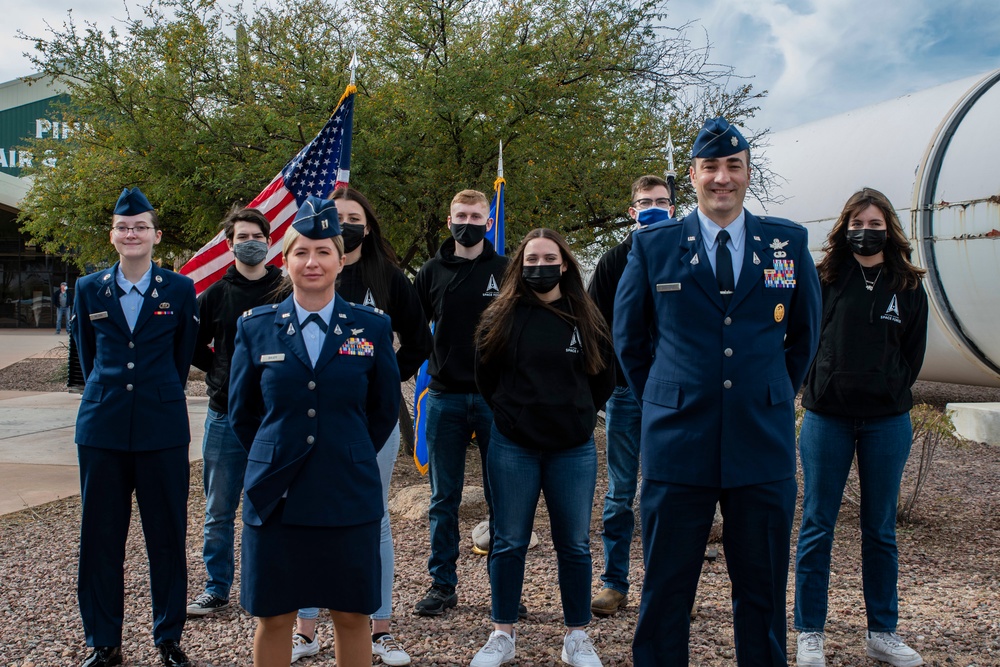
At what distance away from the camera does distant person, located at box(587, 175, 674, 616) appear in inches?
184

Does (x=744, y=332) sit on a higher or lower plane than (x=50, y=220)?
lower

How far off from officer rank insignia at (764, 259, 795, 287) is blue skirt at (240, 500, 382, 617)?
5.49 ft

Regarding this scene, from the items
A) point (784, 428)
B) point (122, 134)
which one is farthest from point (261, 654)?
point (122, 134)

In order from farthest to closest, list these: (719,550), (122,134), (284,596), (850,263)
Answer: (122,134) → (719,550) → (850,263) → (284,596)

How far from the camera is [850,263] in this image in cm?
419

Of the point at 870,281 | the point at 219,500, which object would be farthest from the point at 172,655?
the point at 870,281

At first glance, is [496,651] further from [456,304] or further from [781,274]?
[781,274]

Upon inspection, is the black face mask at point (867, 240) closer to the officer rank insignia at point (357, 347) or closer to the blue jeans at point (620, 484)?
the blue jeans at point (620, 484)

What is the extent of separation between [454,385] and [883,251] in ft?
7.24

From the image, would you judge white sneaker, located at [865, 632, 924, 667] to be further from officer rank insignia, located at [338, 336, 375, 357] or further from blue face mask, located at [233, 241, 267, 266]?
blue face mask, located at [233, 241, 267, 266]

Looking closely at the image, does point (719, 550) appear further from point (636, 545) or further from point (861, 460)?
point (861, 460)

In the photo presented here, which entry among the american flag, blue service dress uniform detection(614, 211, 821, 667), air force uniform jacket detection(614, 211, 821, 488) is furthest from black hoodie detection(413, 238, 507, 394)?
blue service dress uniform detection(614, 211, 821, 667)

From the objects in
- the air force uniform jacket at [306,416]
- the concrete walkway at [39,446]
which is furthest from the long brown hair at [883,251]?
the concrete walkway at [39,446]

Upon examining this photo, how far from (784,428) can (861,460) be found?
1.19 metres
